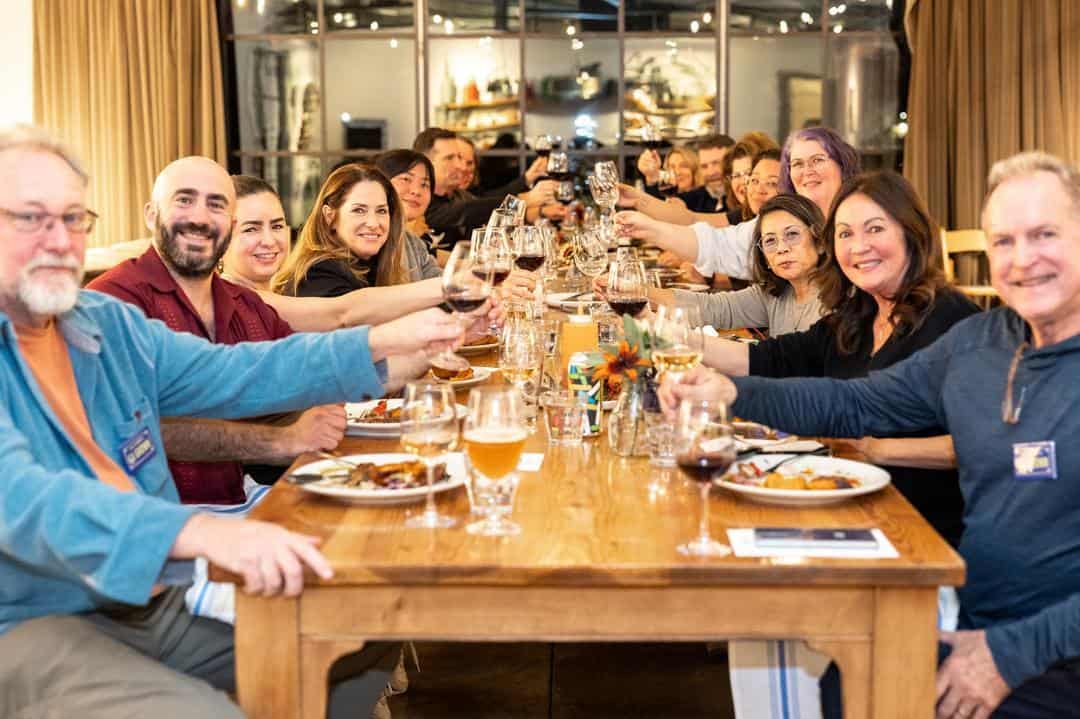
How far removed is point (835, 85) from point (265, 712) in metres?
7.06

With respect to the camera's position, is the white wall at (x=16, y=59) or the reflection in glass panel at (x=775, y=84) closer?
the white wall at (x=16, y=59)

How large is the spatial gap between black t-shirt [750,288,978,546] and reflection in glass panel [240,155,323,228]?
5.87 m

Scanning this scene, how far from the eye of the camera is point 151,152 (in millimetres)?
7961

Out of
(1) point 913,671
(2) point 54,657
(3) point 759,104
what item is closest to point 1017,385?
(1) point 913,671

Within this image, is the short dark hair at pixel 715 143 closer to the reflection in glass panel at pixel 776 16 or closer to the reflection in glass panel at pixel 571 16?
the reflection in glass panel at pixel 776 16

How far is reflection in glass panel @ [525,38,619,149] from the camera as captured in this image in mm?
8273

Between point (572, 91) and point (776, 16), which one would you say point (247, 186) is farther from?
point (776, 16)

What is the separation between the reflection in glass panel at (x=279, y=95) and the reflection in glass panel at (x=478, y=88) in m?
0.74

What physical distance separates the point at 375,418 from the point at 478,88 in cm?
604

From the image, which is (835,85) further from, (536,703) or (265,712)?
(265,712)

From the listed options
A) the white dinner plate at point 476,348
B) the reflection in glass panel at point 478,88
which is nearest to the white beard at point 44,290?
the white dinner plate at point 476,348

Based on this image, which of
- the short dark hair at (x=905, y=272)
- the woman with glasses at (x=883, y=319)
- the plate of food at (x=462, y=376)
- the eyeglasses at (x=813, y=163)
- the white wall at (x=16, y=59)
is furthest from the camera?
the white wall at (x=16, y=59)

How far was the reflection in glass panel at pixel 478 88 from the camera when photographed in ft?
27.2

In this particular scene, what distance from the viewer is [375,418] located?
2.55m
